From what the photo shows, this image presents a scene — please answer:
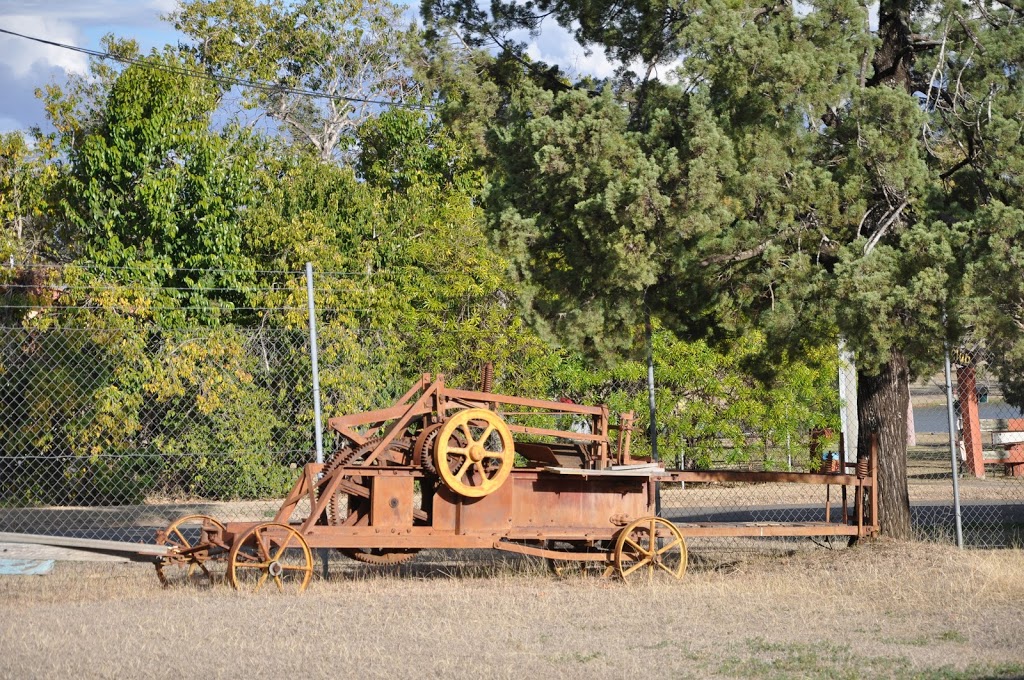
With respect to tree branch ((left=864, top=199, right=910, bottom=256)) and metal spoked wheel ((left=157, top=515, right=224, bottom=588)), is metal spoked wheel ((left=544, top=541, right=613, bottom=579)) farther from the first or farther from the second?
tree branch ((left=864, top=199, right=910, bottom=256))

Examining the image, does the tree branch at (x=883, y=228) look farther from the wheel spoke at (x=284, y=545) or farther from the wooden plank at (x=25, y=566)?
the wooden plank at (x=25, y=566)

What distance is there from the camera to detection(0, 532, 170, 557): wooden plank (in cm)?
975

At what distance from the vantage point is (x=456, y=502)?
10.3 metres

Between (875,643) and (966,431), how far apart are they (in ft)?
57.9

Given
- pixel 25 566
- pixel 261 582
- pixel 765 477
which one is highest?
pixel 765 477

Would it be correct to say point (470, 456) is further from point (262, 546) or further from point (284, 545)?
point (262, 546)

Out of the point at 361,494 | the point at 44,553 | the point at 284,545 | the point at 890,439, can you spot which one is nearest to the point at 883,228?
the point at 890,439

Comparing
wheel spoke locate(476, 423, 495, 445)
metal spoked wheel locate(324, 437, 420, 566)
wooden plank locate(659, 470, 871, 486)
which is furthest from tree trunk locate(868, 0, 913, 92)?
metal spoked wheel locate(324, 437, 420, 566)

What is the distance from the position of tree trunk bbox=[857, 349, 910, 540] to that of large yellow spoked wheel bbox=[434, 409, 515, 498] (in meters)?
4.10

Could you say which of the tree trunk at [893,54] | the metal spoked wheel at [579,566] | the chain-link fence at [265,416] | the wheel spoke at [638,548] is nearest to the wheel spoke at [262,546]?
the chain-link fence at [265,416]

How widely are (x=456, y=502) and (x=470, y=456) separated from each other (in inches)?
17.7

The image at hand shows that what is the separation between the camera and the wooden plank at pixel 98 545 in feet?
32.0

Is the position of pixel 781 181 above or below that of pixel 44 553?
above

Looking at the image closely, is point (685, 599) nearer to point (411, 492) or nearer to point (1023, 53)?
point (411, 492)
